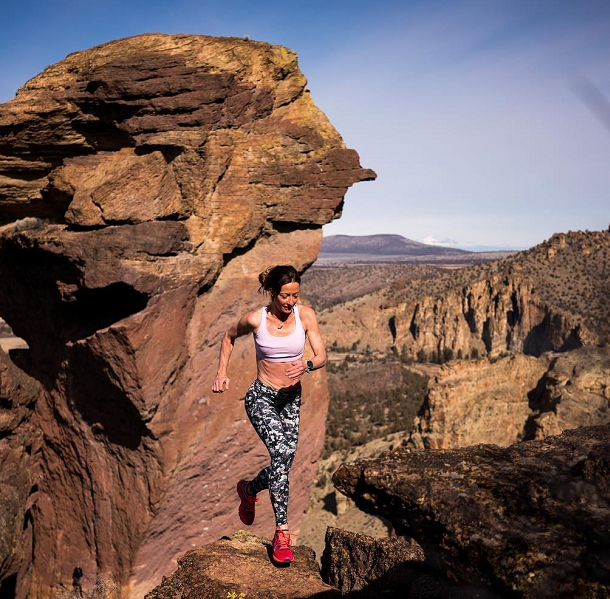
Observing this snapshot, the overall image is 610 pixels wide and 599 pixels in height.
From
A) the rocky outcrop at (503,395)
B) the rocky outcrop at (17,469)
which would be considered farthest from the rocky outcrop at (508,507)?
the rocky outcrop at (503,395)

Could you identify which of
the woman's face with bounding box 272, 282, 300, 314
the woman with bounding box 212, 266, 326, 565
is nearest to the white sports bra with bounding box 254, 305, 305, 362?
the woman with bounding box 212, 266, 326, 565

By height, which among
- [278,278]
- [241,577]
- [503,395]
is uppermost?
[278,278]

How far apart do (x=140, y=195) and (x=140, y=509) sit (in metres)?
4.68

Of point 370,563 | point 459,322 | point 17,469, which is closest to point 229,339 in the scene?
point 370,563

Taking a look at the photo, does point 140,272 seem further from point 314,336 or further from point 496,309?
point 496,309

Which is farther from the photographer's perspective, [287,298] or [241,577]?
[241,577]

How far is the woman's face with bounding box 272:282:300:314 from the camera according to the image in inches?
165

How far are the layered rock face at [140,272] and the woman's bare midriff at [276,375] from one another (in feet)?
12.5

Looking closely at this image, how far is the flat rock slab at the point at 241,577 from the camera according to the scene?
13.6 feet

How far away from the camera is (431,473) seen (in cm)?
338

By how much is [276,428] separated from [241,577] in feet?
3.98

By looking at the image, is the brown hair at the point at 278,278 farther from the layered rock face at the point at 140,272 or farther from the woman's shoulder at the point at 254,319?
the layered rock face at the point at 140,272

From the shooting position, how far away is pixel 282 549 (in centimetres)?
458

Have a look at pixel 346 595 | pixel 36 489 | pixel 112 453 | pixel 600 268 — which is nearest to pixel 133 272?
pixel 112 453
